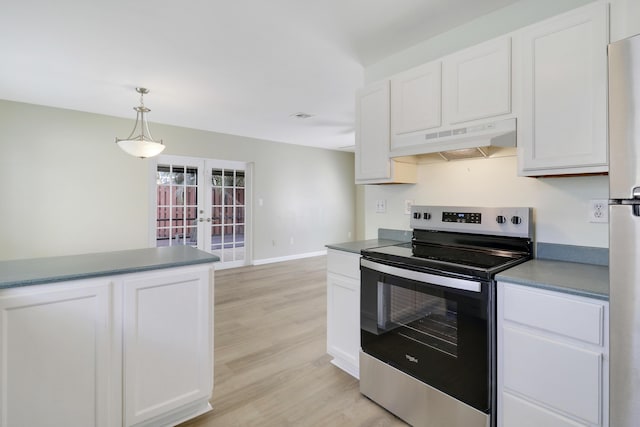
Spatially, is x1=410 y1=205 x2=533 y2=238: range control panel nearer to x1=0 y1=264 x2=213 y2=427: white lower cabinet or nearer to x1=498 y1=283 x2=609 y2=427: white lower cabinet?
x1=498 y1=283 x2=609 y2=427: white lower cabinet

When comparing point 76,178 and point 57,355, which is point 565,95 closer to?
point 57,355

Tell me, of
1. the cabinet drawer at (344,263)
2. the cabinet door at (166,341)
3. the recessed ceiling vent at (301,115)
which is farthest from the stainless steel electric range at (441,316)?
the recessed ceiling vent at (301,115)

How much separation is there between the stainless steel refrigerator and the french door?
4373 millimetres

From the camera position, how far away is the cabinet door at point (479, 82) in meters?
1.75

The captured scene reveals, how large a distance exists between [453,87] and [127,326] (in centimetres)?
230

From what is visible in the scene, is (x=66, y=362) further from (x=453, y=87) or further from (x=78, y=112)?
Answer: (x=78, y=112)

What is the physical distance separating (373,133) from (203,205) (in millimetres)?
3937

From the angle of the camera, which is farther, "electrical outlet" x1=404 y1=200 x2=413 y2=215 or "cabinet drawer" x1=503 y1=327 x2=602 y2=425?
"electrical outlet" x1=404 y1=200 x2=413 y2=215

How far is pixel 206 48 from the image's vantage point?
2.54 m

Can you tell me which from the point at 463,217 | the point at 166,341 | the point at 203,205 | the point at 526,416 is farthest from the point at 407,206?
the point at 203,205

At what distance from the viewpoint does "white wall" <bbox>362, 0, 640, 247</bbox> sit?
5.44 feet

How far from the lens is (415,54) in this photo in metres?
2.49

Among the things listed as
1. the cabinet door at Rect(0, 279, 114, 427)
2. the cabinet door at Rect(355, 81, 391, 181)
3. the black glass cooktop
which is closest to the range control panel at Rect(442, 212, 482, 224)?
the black glass cooktop

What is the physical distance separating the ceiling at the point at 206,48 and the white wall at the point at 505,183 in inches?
4.1
